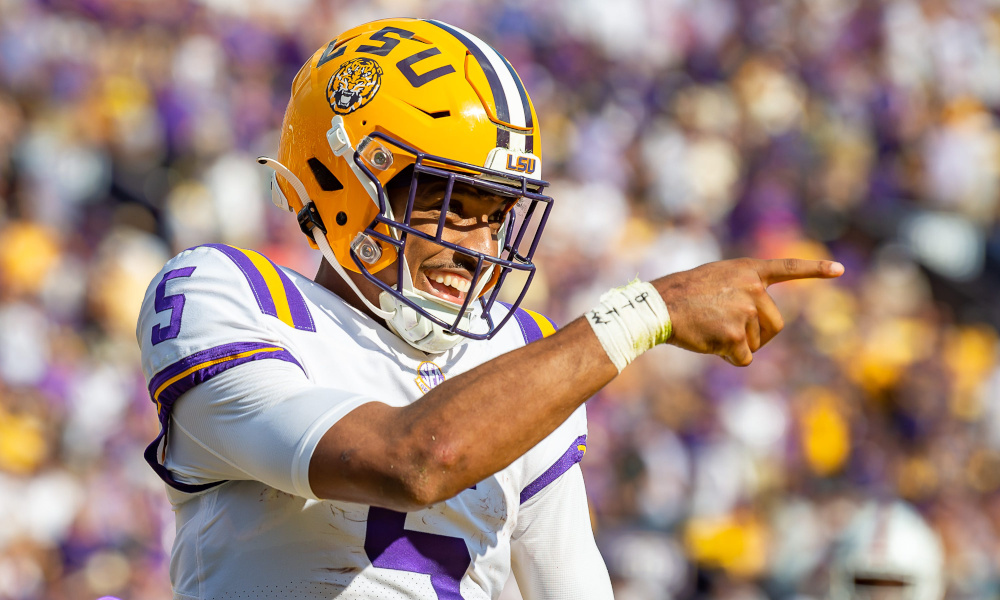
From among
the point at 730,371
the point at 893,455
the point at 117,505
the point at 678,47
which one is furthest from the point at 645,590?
the point at 678,47

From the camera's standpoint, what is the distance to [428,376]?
2348 mm

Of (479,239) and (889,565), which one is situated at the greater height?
(479,239)

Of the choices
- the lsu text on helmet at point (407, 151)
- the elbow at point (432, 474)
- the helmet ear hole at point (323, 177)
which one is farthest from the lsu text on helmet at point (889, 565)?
the elbow at point (432, 474)

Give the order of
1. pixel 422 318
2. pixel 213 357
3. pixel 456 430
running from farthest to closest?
1. pixel 422 318
2. pixel 213 357
3. pixel 456 430

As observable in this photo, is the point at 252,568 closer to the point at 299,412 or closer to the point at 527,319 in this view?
the point at 299,412

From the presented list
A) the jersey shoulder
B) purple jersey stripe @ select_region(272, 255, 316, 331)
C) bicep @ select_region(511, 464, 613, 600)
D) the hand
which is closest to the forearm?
the hand

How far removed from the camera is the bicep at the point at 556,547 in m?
2.48

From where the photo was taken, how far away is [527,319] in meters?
2.67

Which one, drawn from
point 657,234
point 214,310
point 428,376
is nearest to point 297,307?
point 214,310

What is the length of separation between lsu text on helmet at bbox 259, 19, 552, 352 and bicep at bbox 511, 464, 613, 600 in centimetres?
40

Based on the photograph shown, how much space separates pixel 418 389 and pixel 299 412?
499mm

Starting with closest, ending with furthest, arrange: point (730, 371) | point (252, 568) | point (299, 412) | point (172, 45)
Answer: point (299, 412) → point (252, 568) → point (730, 371) → point (172, 45)

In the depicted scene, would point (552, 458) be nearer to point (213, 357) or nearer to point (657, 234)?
point (213, 357)

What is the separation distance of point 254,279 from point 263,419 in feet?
1.16
